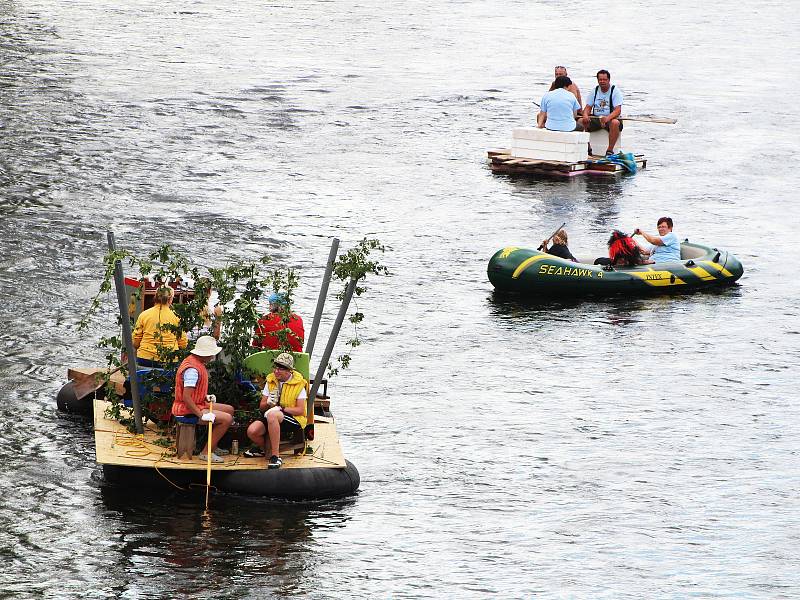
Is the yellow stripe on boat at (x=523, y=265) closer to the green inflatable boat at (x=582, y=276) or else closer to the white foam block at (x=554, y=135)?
the green inflatable boat at (x=582, y=276)

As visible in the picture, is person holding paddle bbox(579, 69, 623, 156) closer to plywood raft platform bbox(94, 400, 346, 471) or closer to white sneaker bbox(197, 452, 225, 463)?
plywood raft platform bbox(94, 400, 346, 471)

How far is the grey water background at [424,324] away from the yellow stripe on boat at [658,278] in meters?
0.45

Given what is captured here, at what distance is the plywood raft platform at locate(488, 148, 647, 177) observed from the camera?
1395 inches

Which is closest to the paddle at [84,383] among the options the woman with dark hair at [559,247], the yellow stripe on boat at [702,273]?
the woman with dark hair at [559,247]

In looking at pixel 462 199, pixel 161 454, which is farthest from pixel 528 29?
pixel 161 454

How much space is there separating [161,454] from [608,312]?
34.6 feet

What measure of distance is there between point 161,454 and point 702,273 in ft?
41.8

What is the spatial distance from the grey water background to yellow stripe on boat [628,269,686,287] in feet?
1.47


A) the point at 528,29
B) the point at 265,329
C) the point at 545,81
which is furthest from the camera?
the point at 528,29

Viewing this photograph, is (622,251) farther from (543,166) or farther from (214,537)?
(214,537)

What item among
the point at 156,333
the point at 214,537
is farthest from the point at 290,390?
the point at 214,537

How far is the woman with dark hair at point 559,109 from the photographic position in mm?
35062

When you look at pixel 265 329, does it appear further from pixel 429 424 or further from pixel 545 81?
pixel 545 81

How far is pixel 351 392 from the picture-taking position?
21.1 meters
